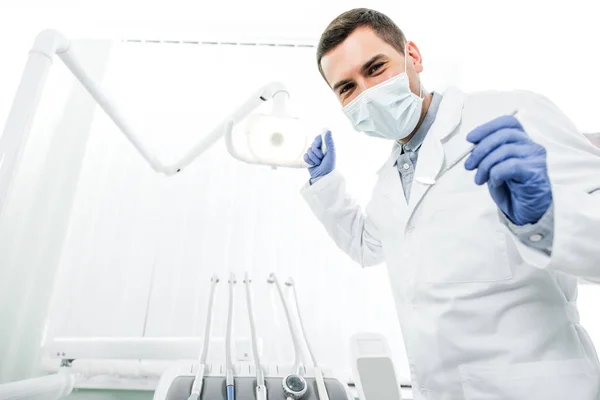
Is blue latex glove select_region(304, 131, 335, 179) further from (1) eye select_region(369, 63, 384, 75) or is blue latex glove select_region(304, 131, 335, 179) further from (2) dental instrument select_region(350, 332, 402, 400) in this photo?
(2) dental instrument select_region(350, 332, 402, 400)

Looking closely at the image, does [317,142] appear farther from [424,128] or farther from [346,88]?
[424,128]

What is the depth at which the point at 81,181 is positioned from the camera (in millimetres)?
1713

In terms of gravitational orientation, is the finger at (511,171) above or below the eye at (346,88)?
below

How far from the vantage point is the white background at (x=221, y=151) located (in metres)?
1.53

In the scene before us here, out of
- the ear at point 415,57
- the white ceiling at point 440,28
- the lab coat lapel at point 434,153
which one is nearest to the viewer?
the lab coat lapel at point 434,153

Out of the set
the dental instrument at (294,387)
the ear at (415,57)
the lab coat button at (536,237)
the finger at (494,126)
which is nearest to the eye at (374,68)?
the ear at (415,57)

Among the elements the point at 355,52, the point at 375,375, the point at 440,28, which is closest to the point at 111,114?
the point at 355,52

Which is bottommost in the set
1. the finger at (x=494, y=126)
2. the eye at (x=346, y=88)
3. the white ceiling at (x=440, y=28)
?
the finger at (x=494, y=126)

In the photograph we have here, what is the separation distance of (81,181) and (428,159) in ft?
5.32

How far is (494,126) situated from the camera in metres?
0.55

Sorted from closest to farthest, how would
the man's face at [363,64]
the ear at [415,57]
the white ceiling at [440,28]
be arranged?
the man's face at [363,64], the ear at [415,57], the white ceiling at [440,28]

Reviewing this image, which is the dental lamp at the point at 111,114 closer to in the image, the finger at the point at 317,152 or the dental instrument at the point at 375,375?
the finger at the point at 317,152

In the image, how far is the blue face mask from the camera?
0.90 metres

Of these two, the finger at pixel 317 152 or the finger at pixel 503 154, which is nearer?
the finger at pixel 503 154
